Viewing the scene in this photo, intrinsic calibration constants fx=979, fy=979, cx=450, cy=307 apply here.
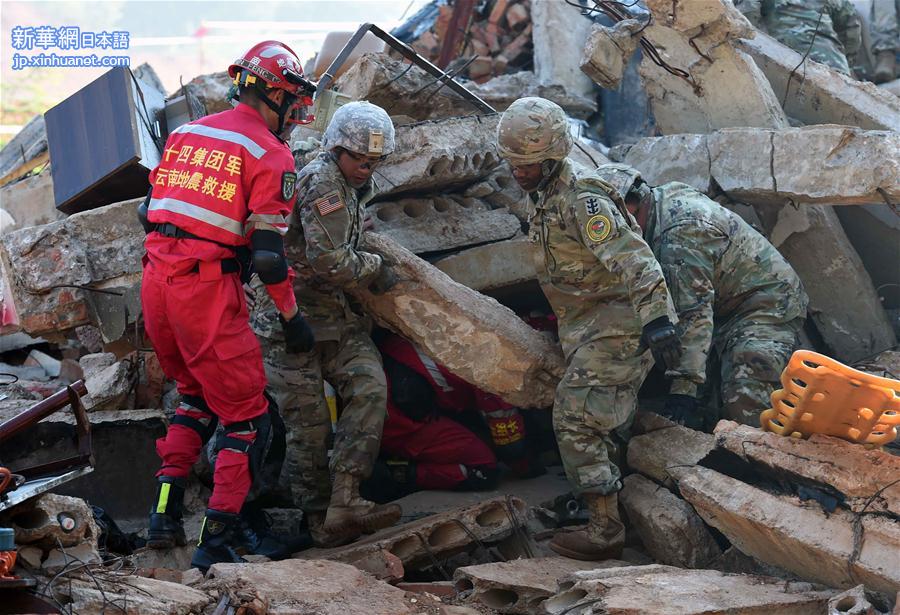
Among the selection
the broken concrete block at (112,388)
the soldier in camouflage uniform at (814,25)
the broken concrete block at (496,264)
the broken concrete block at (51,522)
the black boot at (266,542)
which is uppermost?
the soldier in camouflage uniform at (814,25)

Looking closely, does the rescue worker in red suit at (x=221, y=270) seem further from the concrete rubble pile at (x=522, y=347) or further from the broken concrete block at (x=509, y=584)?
the broken concrete block at (x=509, y=584)

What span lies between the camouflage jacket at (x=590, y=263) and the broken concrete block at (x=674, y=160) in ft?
4.54

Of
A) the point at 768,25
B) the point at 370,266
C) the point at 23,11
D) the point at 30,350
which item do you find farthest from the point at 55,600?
the point at 23,11

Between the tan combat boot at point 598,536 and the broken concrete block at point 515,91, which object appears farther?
the broken concrete block at point 515,91

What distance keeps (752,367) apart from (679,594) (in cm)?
180

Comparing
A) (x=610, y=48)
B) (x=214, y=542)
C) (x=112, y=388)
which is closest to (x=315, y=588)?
(x=214, y=542)

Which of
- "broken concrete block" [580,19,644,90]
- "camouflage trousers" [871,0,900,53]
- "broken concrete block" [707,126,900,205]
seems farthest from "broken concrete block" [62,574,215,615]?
"camouflage trousers" [871,0,900,53]

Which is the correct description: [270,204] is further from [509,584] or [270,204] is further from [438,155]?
[509,584]

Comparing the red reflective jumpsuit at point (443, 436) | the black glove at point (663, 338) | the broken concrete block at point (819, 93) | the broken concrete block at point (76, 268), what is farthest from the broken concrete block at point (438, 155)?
the broken concrete block at point (819, 93)

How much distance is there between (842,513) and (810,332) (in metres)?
2.70

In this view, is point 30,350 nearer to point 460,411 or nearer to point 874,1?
point 460,411

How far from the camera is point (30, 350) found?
23.0 feet

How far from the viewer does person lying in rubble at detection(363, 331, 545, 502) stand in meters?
5.20

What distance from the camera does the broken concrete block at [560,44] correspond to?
797 cm
